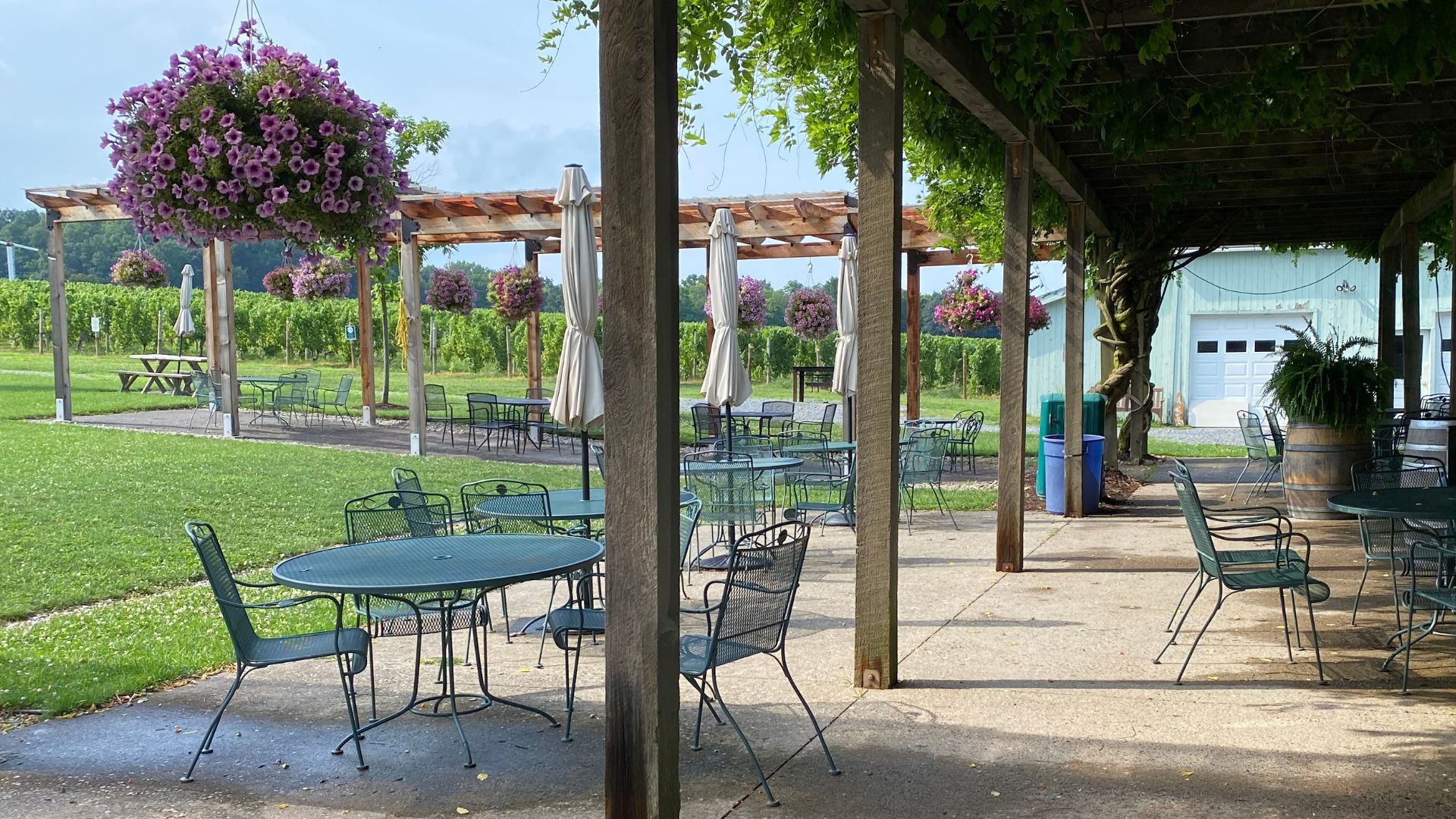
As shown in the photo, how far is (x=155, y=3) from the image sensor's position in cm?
605

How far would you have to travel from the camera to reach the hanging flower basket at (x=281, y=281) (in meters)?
17.8

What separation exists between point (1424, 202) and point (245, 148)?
10.2 m

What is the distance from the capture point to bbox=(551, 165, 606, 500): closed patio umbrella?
576 cm

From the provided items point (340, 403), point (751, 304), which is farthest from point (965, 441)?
point (340, 403)

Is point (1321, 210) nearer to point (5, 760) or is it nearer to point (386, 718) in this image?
point (386, 718)

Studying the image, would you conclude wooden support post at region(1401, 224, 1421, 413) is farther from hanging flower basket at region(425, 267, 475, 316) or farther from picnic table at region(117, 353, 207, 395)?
picnic table at region(117, 353, 207, 395)

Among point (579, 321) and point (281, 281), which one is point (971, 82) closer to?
point (579, 321)

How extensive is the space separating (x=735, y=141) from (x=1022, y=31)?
206cm

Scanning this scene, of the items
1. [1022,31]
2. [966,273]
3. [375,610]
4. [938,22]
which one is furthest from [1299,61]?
[966,273]

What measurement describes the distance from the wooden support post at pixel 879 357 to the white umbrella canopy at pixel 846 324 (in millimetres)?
5139

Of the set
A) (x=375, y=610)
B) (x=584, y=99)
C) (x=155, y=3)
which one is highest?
(x=155, y=3)

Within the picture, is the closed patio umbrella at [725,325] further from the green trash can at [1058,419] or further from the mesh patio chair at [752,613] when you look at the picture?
the mesh patio chair at [752,613]

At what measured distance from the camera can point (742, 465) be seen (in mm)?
6922

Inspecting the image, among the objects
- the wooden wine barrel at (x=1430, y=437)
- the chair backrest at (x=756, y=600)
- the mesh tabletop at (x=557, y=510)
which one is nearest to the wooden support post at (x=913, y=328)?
the wooden wine barrel at (x=1430, y=437)
